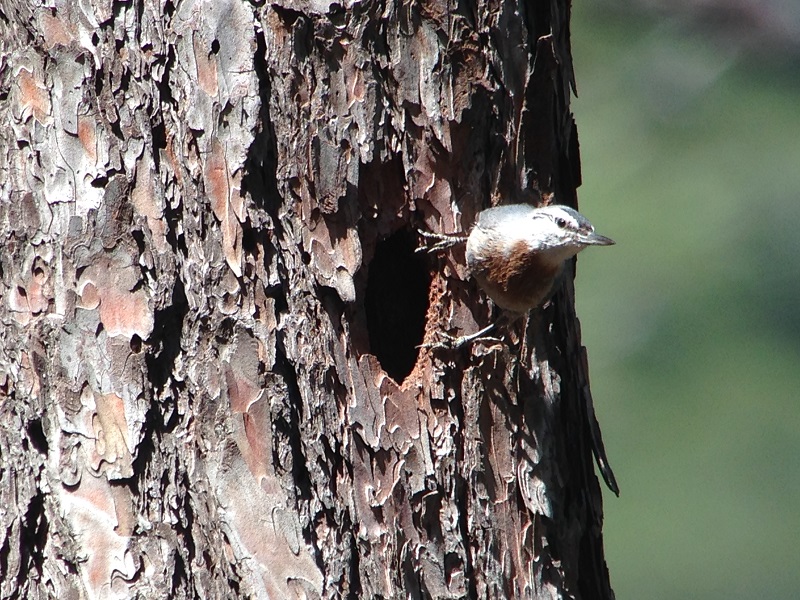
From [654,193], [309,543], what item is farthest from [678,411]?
[309,543]

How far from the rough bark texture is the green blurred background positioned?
3769 mm

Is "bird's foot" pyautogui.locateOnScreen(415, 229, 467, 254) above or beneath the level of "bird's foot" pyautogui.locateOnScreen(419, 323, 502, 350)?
above

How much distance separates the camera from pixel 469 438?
2.17 meters

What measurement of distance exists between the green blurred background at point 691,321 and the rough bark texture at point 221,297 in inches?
148

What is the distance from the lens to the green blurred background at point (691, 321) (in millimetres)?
5863

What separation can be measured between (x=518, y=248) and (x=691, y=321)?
3.87 meters

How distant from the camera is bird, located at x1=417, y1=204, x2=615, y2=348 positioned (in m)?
2.26

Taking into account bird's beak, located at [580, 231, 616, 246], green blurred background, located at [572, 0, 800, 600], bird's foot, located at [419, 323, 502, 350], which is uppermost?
green blurred background, located at [572, 0, 800, 600]

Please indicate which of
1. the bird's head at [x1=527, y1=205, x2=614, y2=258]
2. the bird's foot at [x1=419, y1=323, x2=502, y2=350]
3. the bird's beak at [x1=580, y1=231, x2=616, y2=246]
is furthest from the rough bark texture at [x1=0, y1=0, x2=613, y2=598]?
the bird's beak at [x1=580, y1=231, x2=616, y2=246]

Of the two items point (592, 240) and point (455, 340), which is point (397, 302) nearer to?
point (455, 340)

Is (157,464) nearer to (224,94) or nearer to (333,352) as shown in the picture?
(333,352)

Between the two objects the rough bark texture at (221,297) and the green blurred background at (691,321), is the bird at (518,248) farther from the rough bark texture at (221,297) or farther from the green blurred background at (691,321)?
the green blurred background at (691,321)

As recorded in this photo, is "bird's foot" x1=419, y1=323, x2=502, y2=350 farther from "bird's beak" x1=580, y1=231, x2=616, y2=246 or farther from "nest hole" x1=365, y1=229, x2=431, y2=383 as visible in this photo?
"bird's beak" x1=580, y1=231, x2=616, y2=246

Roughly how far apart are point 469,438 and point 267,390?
472 mm
